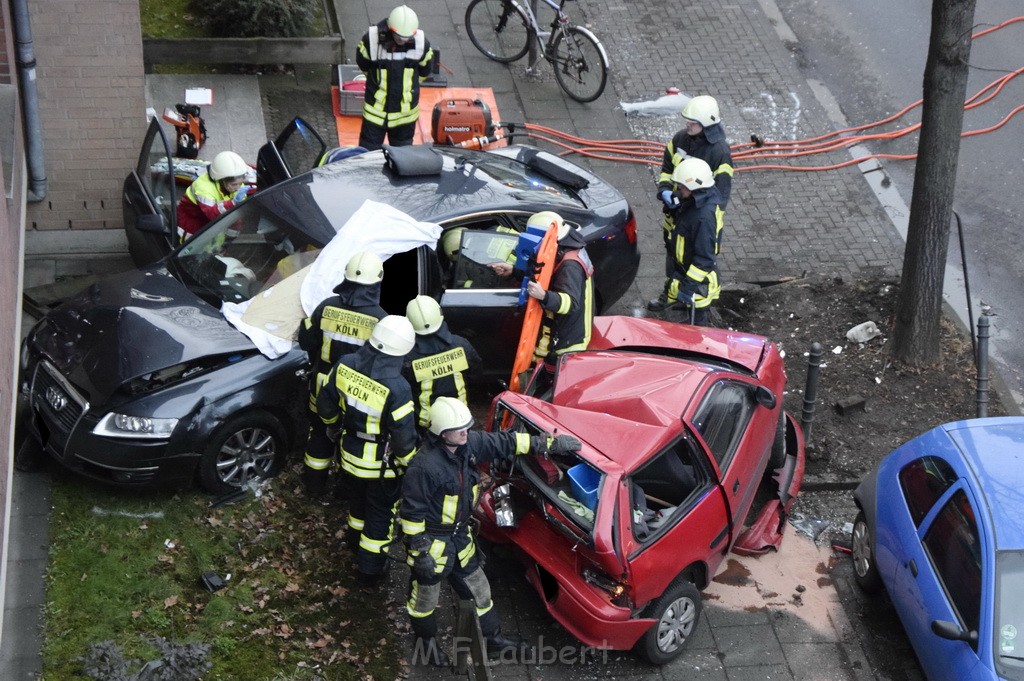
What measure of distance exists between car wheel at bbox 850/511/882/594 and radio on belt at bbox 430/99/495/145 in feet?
16.3

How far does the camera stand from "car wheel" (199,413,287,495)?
7.49 m

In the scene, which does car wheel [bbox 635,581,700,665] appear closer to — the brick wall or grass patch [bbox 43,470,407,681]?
grass patch [bbox 43,470,407,681]

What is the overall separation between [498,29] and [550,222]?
19.0 ft

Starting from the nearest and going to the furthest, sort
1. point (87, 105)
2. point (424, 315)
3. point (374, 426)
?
point (374, 426) → point (424, 315) → point (87, 105)

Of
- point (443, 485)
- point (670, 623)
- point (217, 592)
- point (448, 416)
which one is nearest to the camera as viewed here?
point (448, 416)

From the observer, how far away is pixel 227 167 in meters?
8.89

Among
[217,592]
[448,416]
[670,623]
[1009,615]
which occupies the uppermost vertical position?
[448,416]

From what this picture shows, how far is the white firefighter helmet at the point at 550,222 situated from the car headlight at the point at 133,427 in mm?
2749

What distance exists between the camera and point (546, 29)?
523 inches

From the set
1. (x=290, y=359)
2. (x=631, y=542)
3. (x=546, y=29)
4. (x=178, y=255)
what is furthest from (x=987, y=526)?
(x=546, y=29)

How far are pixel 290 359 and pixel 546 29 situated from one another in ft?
22.7

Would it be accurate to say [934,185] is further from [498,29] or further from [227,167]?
[498,29]

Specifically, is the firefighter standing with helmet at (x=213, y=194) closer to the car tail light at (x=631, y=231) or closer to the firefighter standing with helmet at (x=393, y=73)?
the firefighter standing with helmet at (x=393, y=73)

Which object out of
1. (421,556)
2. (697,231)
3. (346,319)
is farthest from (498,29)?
(421,556)
